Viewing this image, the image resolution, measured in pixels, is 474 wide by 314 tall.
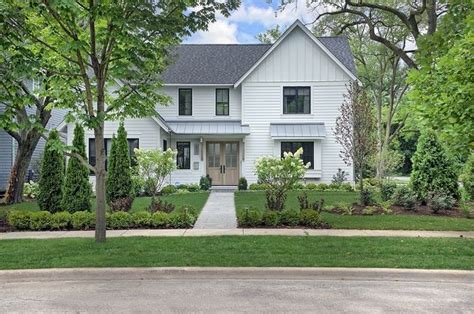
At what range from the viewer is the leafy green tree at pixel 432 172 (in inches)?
528

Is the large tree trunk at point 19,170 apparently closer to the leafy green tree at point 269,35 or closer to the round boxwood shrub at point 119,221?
the round boxwood shrub at point 119,221

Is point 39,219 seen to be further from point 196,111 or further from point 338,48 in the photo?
point 338,48

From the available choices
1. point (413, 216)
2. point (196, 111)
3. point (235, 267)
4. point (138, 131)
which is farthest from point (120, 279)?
point (196, 111)

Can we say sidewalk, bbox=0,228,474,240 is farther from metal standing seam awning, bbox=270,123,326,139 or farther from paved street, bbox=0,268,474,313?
metal standing seam awning, bbox=270,123,326,139

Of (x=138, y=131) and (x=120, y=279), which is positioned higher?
(x=138, y=131)

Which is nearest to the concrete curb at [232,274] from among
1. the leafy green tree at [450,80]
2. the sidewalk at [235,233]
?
the leafy green tree at [450,80]

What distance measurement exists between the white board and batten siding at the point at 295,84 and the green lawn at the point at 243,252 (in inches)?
532

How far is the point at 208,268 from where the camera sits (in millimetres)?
6781

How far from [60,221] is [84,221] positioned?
61cm

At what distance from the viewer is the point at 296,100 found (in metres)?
22.6

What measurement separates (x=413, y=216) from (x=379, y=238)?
10.8 feet

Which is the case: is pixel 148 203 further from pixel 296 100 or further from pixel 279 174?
pixel 296 100

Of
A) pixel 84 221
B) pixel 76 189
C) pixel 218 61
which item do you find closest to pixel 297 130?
pixel 218 61

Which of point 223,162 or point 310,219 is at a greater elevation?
point 223,162
